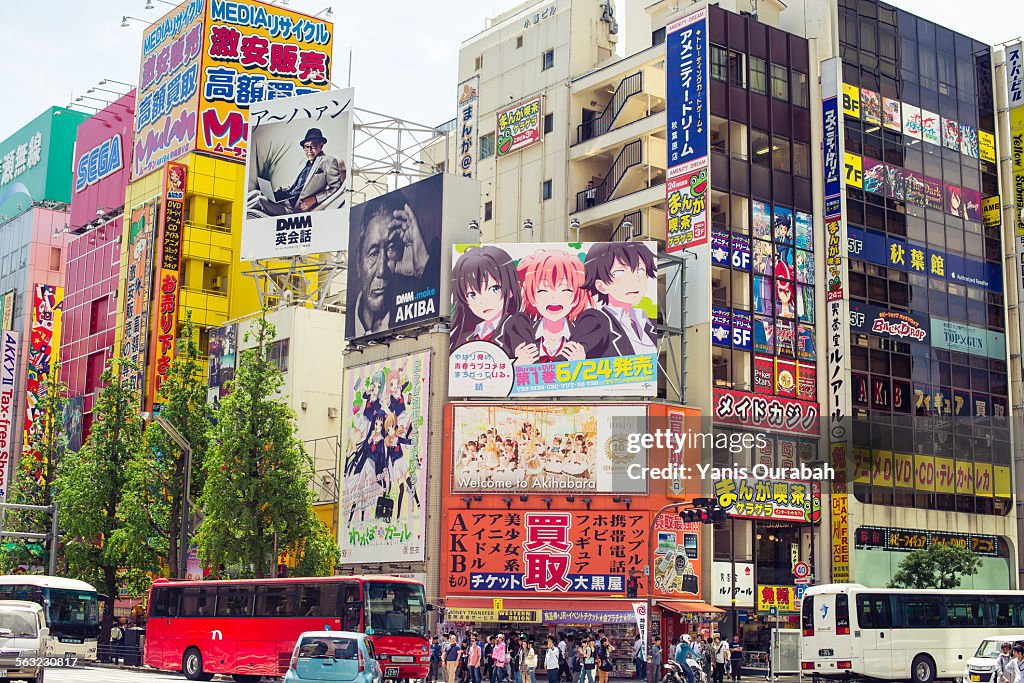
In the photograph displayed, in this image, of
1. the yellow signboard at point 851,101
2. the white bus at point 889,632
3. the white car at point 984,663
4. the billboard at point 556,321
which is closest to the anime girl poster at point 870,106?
the yellow signboard at point 851,101

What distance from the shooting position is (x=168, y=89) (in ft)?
258

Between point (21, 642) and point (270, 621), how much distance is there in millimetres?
10663

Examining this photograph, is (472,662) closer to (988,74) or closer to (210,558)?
(210,558)

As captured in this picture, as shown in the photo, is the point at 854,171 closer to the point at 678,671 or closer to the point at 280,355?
the point at 280,355

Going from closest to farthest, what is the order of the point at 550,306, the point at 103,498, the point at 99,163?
the point at 550,306, the point at 103,498, the point at 99,163

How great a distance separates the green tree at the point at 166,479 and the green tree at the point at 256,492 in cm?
417

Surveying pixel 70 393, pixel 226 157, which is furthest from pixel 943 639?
pixel 70 393

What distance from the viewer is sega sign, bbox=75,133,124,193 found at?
85750mm

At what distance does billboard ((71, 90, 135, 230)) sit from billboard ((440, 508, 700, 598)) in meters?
44.4

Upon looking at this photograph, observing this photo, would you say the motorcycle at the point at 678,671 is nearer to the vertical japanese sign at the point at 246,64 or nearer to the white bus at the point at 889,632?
the white bus at the point at 889,632

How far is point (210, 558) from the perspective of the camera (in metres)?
48.7

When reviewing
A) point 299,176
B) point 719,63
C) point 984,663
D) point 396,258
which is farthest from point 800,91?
point 984,663

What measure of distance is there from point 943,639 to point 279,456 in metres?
24.5

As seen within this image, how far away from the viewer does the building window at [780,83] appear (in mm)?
59281
